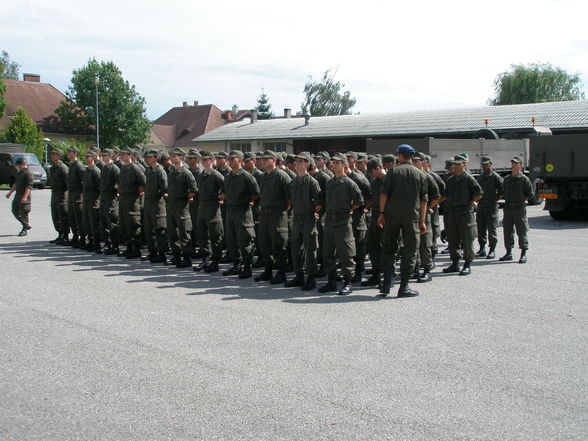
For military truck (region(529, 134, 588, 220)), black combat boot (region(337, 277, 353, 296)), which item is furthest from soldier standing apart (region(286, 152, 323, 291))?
military truck (region(529, 134, 588, 220))

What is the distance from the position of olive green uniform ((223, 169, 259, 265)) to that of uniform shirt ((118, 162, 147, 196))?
2.40m

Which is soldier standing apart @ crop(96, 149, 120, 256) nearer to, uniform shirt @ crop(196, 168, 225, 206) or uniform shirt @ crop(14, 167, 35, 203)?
uniform shirt @ crop(196, 168, 225, 206)

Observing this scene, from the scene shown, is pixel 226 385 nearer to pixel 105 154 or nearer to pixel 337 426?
pixel 337 426

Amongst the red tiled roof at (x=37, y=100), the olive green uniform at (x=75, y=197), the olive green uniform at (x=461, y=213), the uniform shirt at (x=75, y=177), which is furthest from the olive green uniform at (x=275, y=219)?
the red tiled roof at (x=37, y=100)

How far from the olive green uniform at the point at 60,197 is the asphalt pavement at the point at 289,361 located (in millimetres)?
4547

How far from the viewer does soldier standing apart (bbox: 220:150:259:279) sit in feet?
33.1

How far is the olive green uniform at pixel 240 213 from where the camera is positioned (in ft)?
33.1

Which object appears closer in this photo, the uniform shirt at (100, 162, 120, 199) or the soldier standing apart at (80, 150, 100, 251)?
the uniform shirt at (100, 162, 120, 199)

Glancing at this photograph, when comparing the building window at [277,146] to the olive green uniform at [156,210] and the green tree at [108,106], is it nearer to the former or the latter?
the green tree at [108,106]

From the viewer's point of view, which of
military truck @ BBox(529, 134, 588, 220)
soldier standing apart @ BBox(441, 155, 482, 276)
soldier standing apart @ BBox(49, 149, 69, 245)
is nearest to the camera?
soldier standing apart @ BBox(441, 155, 482, 276)

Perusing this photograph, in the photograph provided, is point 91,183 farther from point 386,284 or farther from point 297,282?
point 386,284

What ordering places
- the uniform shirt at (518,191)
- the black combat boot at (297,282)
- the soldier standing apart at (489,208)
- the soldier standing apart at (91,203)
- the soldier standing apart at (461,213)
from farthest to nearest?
the soldier standing apart at (91,203) < the soldier standing apart at (489,208) < the uniform shirt at (518,191) < the soldier standing apart at (461,213) < the black combat boot at (297,282)

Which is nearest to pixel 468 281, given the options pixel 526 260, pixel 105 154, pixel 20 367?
pixel 526 260

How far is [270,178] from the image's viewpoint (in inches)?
386
